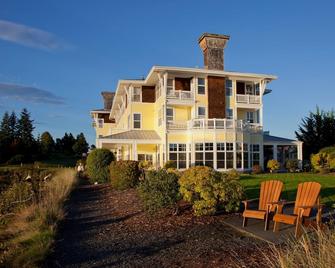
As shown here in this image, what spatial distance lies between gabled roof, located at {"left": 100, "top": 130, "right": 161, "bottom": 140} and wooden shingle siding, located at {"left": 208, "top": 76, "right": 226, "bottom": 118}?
16.5 ft

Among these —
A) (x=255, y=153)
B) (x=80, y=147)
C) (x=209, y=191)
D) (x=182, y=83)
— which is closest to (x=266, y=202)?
(x=209, y=191)

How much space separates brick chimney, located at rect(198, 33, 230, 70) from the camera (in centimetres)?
3344

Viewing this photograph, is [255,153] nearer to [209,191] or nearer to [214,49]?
[214,49]

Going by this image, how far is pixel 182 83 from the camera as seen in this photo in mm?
31266

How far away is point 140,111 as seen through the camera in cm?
3419

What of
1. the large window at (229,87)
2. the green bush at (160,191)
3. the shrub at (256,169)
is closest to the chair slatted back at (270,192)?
the green bush at (160,191)

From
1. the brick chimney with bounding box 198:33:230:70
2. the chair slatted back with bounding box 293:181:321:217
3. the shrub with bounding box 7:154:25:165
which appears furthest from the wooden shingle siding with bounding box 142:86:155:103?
the shrub with bounding box 7:154:25:165

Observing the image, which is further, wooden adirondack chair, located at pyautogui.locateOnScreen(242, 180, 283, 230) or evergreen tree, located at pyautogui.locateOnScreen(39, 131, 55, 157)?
evergreen tree, located at pyautogui.locateOnScreen(39, 131, 55, 157)

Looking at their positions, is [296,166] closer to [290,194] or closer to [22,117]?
[290,194]

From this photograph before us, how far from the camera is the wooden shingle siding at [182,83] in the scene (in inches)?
1222

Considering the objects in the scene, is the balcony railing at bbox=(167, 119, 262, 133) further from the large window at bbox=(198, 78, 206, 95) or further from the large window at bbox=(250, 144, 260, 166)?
the large window at bbox=(198, 78, 206, 95)

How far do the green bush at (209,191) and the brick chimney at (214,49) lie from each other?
79.7 ft

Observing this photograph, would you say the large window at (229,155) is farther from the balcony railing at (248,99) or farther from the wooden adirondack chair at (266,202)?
the wooden adirondack chair at (266,202)

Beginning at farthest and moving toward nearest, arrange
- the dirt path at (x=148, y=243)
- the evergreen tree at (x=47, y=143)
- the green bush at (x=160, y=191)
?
1. the evergreen tree at (x=47, y=143)
2. the green bush at (x=160, y=191)
3. the dirt path at (x=148, y=243)
